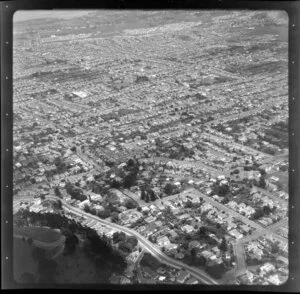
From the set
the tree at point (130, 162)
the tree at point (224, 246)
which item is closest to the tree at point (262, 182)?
the tree at point (224, 246)

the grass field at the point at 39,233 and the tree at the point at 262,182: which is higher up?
the tree at the point at 262,182

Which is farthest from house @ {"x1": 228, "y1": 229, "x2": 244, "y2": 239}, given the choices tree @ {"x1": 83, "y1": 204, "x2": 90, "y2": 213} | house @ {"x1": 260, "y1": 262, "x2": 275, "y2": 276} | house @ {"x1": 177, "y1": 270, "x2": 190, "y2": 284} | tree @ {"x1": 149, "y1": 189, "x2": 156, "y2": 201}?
tree @ {"x1": 83, "y1": 204, "x2": 90, "y2": 213}

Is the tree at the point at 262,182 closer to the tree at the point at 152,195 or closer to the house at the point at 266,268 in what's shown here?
the house at the point at 266,268

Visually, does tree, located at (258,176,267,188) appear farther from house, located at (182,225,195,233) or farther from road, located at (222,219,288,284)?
house, located at (182,225,195,233)

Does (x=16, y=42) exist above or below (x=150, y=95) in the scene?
above

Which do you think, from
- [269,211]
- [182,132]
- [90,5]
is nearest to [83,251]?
[182,132]

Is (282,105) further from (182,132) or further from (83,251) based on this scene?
(83,251)

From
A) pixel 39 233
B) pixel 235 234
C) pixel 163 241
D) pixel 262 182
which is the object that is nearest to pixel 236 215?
pixel 235 234

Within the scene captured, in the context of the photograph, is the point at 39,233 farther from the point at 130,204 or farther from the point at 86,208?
the point at 130,204

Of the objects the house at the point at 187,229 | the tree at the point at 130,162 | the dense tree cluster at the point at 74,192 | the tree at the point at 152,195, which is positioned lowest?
the house at the point at 187,229
